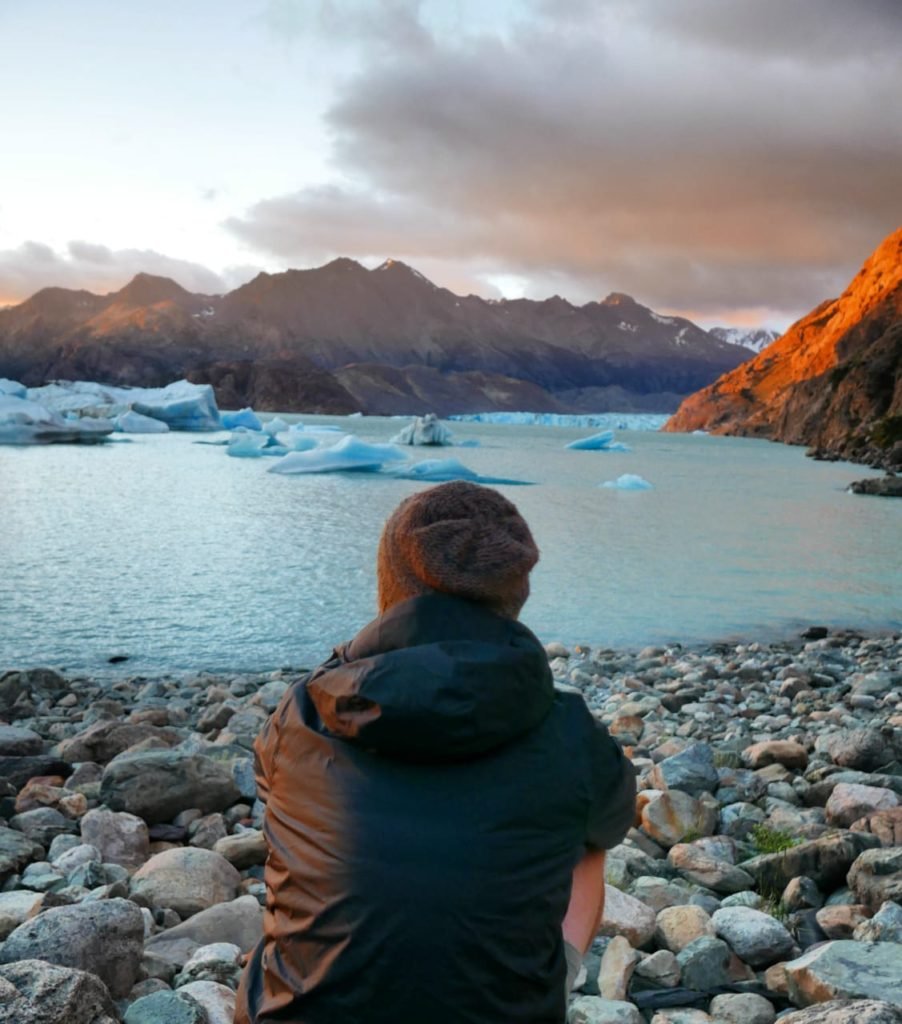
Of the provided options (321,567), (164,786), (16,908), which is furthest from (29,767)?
(321,567)

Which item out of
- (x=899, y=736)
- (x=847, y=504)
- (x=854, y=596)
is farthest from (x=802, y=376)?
(x=899, y=736)

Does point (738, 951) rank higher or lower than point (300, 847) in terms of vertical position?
lower

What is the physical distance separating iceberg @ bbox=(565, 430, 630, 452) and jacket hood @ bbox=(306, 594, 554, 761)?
6015cm

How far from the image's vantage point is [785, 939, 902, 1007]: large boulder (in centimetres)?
261

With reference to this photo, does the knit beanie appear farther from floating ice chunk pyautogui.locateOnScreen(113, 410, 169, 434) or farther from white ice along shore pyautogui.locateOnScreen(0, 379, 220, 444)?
floating ice chunk pyautogui.locateOnScreen(113, 410, 169, 434)

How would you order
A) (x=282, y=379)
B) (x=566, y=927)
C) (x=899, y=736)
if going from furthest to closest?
(x=282, y=379) → (x=899, y=736) → (x=566, y=927)

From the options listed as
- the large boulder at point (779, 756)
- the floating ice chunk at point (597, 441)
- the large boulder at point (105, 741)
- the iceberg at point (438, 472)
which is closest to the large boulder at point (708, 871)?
the large boulder at point (779, 756)

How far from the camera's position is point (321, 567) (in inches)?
591

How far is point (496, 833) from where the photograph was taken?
5.72ft

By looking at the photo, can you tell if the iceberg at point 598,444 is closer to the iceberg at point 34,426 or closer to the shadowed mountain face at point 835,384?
the shadowed mountain face at point 835,384

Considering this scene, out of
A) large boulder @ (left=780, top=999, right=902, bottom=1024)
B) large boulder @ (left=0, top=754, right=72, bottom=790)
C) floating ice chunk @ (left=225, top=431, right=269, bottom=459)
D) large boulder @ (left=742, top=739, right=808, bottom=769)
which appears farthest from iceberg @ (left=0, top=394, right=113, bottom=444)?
large boulder @ (left=780, top=999, right=902, bottom=1024)

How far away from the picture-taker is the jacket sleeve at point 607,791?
6.23 feet

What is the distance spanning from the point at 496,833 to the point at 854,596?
13842 mm

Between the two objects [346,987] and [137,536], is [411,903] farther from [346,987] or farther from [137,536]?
[137,536]
